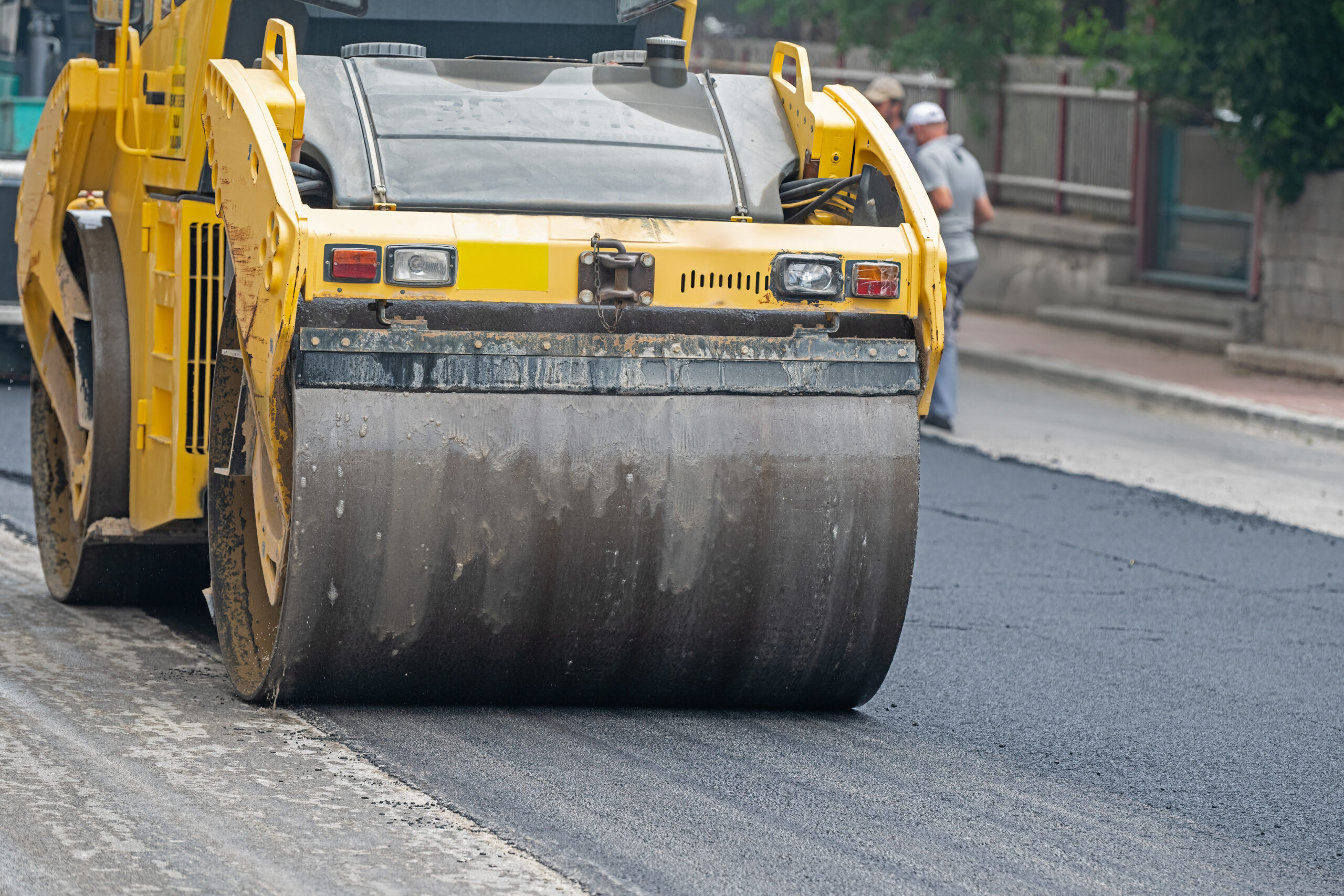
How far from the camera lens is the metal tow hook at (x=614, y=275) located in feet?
17.1

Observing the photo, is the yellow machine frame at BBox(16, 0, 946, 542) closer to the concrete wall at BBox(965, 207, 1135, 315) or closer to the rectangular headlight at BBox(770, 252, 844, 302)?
the rectangular headlight at BBox(770, 252, 844, 302)

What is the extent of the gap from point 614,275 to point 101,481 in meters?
2.21

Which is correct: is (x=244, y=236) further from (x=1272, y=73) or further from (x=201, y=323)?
(x=1272, y=73)

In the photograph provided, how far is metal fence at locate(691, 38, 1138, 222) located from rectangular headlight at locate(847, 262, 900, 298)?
12.6 m

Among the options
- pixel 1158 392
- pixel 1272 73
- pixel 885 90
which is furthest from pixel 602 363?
pixel 1272 73

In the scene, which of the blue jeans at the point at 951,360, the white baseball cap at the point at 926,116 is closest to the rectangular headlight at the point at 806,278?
the blue jeans at the point at 951,360

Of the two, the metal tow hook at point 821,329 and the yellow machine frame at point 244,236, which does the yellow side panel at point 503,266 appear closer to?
the yellow machine frame at point 244,236

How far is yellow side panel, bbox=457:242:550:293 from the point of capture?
515cm

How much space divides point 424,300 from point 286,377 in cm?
39

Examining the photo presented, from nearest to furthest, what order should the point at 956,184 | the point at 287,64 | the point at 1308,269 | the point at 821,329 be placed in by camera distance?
the point at 821,329, the point at 287,64, the point at 956,184, the point at 1308,269

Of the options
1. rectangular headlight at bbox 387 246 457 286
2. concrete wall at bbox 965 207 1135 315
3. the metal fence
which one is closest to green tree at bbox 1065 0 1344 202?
the metal fence

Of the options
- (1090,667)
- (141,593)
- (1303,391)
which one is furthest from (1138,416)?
(141,593)

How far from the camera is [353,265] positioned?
199 inches

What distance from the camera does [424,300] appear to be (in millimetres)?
5137
